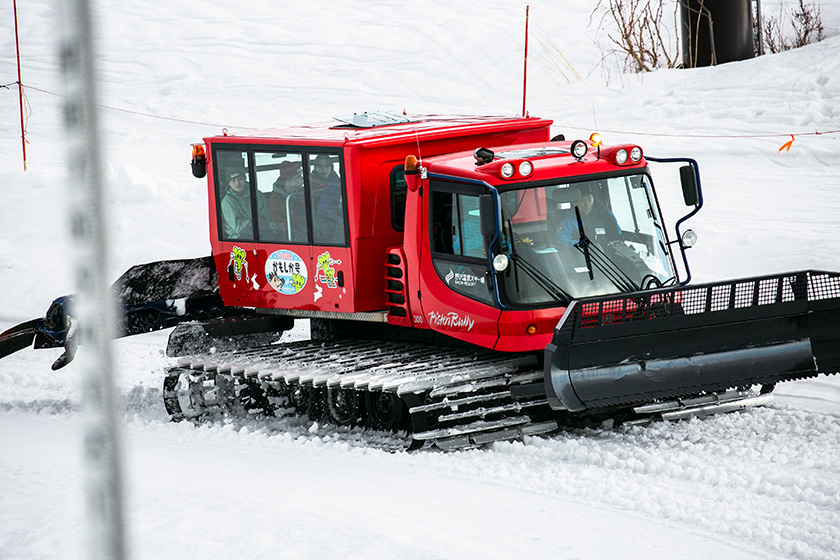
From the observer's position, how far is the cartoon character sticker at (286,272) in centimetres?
877

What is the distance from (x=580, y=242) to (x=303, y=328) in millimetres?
5189

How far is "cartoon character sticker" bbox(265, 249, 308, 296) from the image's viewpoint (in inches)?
345

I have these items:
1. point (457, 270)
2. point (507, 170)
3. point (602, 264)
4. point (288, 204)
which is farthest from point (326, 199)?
point (602, 264)

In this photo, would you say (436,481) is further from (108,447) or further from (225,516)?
(108,447)

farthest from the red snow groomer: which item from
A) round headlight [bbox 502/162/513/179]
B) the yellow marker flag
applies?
the yellow marker flag

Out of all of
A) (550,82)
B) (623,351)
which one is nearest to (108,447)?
Answer: (623,351)

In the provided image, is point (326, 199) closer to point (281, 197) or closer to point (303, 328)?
point (281, 197)

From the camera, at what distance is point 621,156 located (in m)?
7.94

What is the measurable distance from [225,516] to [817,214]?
11.1 m

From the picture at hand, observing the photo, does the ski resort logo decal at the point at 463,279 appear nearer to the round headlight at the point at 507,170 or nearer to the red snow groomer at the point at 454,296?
the red snow groomer at the point at 454,296

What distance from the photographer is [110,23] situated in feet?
91.5

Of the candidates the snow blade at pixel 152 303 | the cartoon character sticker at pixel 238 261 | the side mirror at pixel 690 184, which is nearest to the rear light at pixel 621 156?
the side mirror at pixel 690 184

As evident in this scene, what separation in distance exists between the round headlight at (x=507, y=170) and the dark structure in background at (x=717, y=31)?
14.1m

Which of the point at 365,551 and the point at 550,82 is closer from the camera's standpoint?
the point at 365,551
